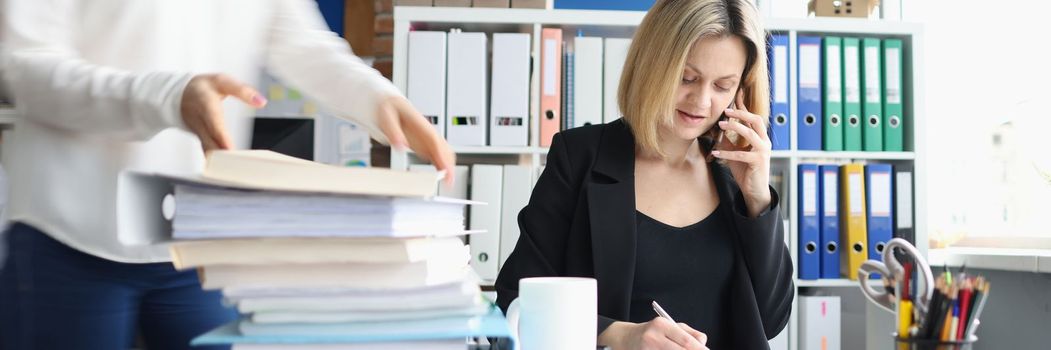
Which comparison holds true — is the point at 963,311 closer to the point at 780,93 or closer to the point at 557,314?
the point at 557,314

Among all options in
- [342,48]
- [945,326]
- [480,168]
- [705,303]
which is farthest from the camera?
[480,168]

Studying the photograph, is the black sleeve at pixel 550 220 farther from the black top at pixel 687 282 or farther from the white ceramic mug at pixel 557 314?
the white ceramic mug at pixel 557 314

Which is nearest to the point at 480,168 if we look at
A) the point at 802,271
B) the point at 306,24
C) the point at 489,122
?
the point at 489,122

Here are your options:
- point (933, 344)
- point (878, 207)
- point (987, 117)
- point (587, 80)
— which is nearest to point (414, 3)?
point (587, 80)

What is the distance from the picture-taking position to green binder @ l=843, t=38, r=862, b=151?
2.45m

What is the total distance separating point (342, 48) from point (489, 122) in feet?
5.12

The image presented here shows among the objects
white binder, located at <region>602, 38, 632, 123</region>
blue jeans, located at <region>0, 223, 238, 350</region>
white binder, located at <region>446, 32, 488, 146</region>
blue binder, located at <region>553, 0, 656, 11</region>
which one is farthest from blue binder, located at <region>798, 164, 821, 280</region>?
blue jeans, located at <region>0, 223, 238, 350</region>

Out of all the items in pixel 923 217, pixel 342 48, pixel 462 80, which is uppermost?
pixel 462 80

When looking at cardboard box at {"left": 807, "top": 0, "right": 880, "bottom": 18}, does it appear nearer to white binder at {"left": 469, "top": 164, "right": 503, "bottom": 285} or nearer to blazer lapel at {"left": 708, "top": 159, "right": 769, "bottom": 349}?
white binder at {"left": 469, "top": 164, "right": 503, "bottom": 285}

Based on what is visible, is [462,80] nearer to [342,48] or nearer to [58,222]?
[342,48]

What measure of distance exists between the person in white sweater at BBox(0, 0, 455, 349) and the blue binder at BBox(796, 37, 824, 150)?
187 centimetres

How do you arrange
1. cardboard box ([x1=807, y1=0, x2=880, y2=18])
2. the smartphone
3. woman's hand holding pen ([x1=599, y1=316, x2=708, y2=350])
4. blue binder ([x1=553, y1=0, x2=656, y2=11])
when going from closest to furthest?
woman's hand holding pen ([x1=599, y1=316, x2=708, y2=350])
the smartphone
cardboard box ([x1=807, y1=0, x2=880, y2=18])
blue binder ([x1=553, y1=0, x2=656, y2=11])

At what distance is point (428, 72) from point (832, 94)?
3.90 ft

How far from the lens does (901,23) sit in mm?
2473
